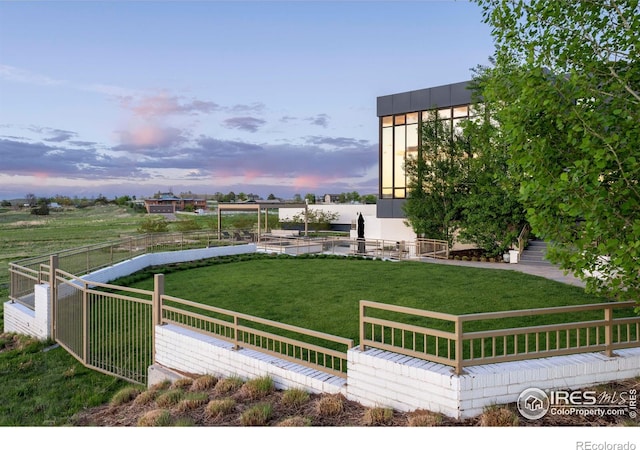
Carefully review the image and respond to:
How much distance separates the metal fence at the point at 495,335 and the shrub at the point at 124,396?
11.4 feet

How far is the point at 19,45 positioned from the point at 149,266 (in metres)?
8.32

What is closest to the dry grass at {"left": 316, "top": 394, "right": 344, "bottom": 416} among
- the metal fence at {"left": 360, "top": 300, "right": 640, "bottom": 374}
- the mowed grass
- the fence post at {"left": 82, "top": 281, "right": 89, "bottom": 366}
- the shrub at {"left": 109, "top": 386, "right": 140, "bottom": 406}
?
the metal fence at {"left": 360, "top": 300, "right": 640, "bottom": 374}

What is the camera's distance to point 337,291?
11227 millimetres

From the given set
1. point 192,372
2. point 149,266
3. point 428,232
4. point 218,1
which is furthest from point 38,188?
point 428,232

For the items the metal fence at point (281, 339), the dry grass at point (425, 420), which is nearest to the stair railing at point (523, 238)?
the metal fence at point (281, 339)

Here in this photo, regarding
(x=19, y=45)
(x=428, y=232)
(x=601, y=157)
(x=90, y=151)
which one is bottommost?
(x=428, y=232)

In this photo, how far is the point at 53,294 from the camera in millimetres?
9664

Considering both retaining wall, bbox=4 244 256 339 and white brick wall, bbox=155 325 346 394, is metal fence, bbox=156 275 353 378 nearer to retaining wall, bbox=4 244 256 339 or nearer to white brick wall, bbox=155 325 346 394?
white brick wall, bbox=155 325 346 394

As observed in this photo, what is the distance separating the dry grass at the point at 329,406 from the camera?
4.63 m

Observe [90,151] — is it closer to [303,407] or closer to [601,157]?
[303,407]

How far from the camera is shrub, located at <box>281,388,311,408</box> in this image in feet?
16.2

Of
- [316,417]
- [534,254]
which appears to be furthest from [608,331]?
[534,254]

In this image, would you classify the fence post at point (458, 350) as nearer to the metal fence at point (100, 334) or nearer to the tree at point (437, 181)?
the metal fence at point (100, 334)

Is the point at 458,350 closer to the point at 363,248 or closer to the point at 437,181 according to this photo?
the point at 363,248
